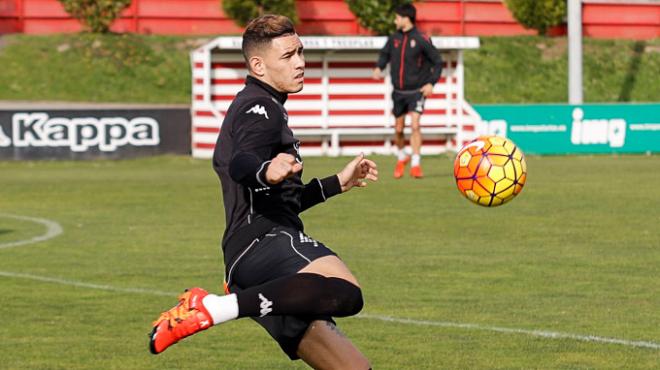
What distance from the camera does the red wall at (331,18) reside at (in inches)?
1823

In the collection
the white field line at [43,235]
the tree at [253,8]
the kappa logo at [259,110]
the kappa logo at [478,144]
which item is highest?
the tree at [253,8]

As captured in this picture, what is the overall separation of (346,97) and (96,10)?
16613mm

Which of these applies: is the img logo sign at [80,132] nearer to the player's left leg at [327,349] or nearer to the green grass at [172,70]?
the green grass at [172,70]

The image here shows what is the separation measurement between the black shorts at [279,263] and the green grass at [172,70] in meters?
35.6

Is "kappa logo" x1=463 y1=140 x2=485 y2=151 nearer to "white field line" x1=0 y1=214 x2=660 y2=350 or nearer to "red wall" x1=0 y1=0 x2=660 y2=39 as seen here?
"white field line" x1=0 y1=214 x2=660 y2=350

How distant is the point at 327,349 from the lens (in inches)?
247

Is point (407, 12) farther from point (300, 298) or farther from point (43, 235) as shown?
point (300, 298)

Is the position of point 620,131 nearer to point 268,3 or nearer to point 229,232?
point 268,3

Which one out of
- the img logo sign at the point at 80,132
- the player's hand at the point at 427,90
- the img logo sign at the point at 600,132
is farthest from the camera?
the img logo sign at the point at 600,132

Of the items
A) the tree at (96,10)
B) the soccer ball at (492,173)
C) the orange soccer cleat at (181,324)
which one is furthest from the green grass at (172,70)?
the orange soccer cleat at (181,324)

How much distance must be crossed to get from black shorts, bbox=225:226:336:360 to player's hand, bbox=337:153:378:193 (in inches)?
29.1

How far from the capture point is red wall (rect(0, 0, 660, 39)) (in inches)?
1823

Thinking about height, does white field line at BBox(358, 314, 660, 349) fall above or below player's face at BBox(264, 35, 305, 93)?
below

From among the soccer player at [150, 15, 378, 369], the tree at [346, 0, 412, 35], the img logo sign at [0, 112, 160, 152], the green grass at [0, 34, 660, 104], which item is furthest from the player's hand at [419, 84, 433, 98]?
the tree at [346, 0, 412, 35]
